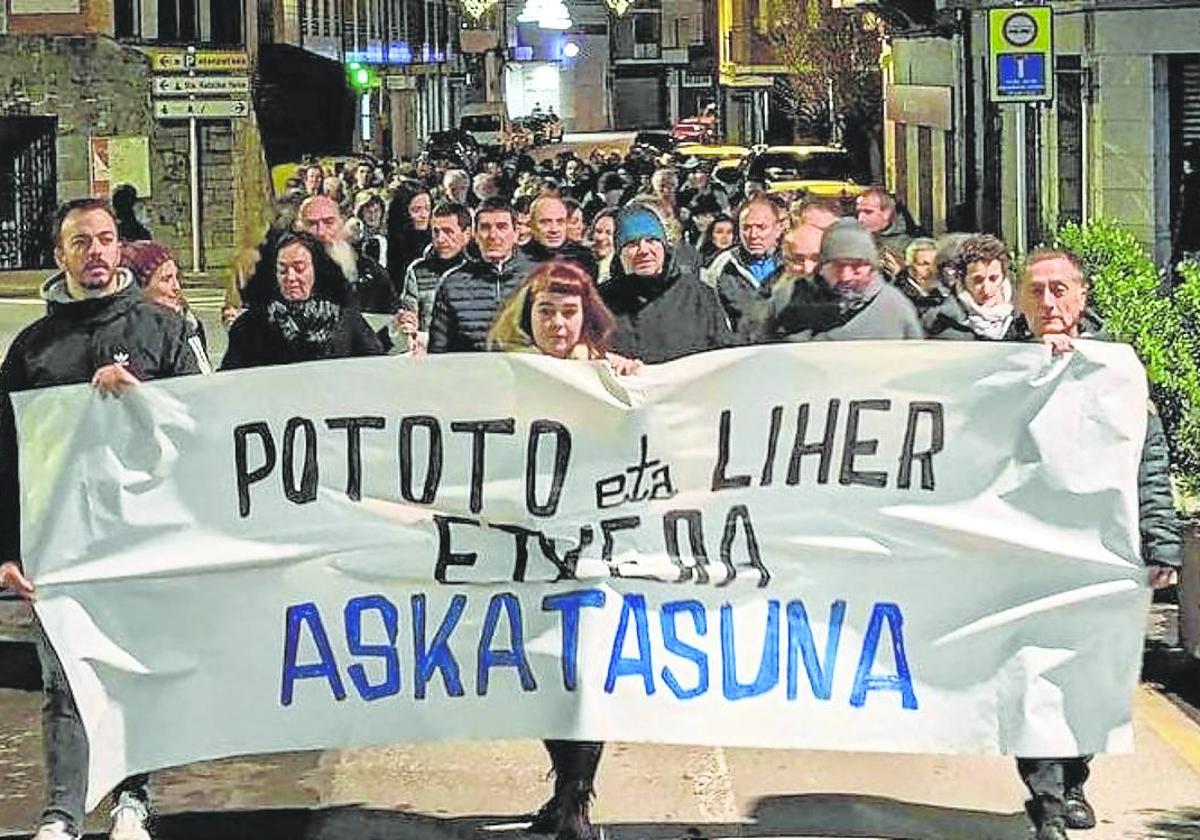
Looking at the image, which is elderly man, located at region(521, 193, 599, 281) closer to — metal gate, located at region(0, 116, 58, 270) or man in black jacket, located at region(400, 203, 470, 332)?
man in black jacket, located at region(400, 203, 470, 332)

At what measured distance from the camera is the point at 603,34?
115688mm

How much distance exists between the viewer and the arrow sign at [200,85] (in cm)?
3600

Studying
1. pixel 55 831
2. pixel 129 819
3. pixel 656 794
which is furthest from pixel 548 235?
pixel 55 831

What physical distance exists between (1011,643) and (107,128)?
32367mm

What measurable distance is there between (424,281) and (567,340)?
5312mm

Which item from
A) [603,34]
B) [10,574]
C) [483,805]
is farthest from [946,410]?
[603,34]

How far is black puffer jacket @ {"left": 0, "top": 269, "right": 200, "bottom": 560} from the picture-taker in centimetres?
673

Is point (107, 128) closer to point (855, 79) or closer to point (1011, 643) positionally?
point (855, 79)

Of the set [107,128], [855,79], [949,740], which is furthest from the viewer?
[855,79]

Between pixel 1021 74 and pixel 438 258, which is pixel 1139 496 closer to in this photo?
pixel 438 258

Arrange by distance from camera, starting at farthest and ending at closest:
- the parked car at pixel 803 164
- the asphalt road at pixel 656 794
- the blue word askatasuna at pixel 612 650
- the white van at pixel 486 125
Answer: the white van at pixel 486 125, the parked car at pixel 803 164, the asphalt road at pixel 656 794, the blue word askatasuna at pixel 612 650

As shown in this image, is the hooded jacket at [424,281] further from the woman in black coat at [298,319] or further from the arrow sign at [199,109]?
the arrow sign at [199,109]

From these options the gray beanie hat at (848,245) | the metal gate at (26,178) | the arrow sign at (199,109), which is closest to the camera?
the gray beanie hat at (848,245)

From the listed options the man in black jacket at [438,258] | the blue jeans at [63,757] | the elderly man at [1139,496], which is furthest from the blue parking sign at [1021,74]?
the blue jeans at [63,757]
